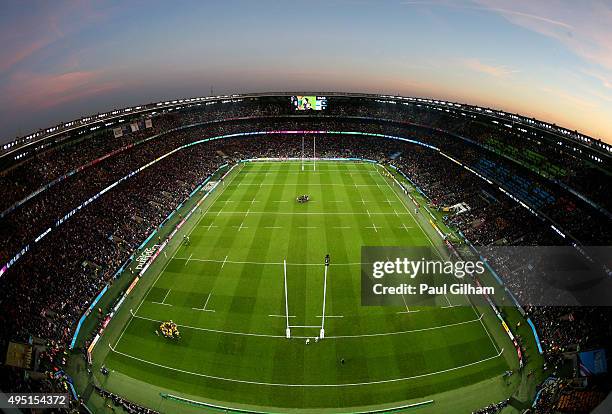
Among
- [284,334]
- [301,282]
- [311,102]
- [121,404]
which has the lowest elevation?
[121,404]

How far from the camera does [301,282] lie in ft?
110

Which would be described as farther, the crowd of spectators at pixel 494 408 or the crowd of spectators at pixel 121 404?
the crowd of spectators at pixel 121 404

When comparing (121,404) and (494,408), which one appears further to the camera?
(121,404)

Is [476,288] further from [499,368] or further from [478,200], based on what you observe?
[478,200]

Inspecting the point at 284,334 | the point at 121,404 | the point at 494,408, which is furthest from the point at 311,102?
the point at 494,408

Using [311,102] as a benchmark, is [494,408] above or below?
below

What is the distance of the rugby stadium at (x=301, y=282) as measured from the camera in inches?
906

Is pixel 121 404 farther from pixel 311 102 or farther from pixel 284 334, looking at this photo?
pixel 311 102

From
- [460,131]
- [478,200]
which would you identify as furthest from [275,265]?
[460,131]

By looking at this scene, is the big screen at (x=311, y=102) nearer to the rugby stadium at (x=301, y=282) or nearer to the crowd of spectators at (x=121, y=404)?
the rugby stadium at (x=301, y=282)

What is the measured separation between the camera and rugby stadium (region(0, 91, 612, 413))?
2302cm

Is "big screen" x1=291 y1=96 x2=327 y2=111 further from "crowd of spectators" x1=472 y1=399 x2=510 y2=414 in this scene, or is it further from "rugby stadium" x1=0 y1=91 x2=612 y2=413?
"crowd of spectators" x1=472 y1=399 x2=510 y2=414

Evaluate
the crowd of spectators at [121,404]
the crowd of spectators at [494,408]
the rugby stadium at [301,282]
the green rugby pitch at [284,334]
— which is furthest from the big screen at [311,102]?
the crowd of spectators at [494,408]

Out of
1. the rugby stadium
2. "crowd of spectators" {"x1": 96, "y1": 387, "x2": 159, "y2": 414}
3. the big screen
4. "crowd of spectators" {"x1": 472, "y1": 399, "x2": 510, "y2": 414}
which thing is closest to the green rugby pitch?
the rugby stadium
